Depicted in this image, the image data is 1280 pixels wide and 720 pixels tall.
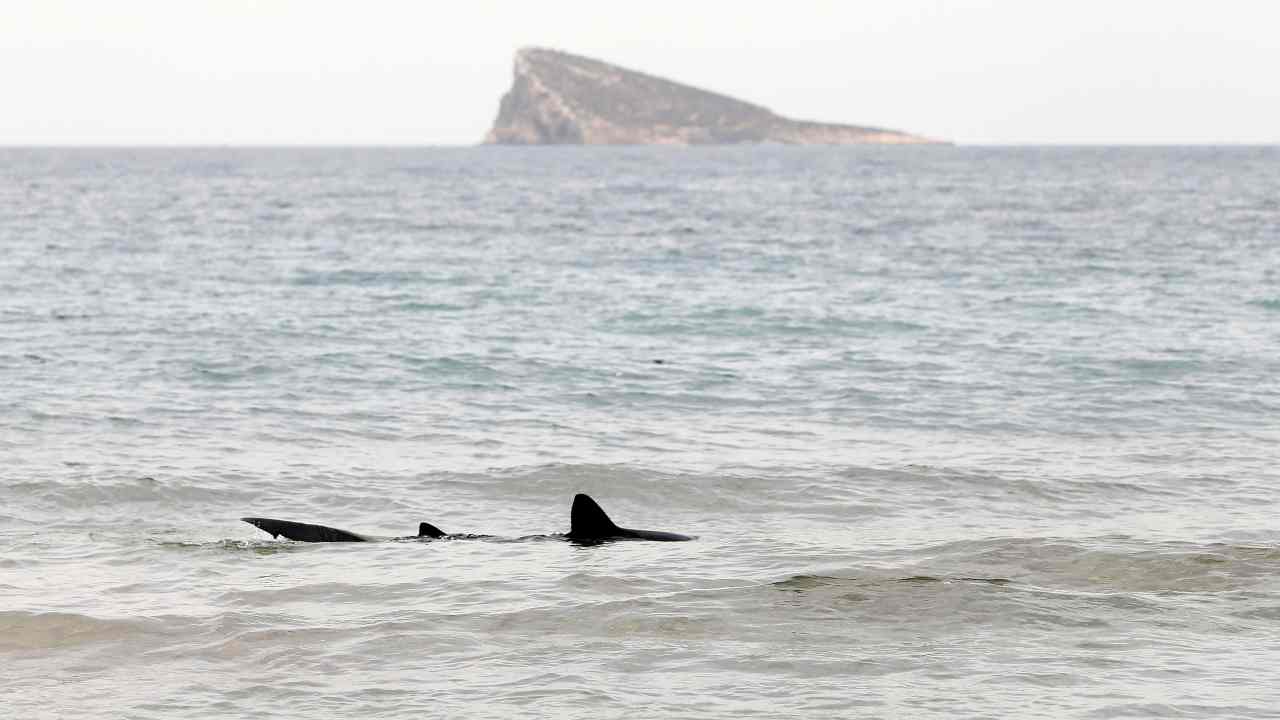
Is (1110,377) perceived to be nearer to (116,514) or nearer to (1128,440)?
(1128,440)

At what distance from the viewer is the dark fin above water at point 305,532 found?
12.5 m

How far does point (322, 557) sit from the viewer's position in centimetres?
1215

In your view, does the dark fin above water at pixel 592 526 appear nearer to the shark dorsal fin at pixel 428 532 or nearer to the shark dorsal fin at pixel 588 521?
the shark dorsal fin at pixel 588 521

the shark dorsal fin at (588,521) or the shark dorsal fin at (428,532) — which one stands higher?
the shark dorsal fin at (588,521)

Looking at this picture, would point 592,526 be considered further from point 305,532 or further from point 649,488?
point 649,488

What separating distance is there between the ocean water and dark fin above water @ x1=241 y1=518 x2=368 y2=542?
26cm

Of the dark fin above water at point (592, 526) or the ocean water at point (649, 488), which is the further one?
the dark fin above water at point (592, 526)

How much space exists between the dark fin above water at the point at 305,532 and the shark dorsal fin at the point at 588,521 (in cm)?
176

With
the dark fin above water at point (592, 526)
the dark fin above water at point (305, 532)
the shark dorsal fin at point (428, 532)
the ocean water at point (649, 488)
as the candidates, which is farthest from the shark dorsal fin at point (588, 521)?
the dark fin above water at point (305, 532)

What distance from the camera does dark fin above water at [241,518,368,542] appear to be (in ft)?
41.0

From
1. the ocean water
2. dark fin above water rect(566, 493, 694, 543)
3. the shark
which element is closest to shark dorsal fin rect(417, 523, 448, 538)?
the shark

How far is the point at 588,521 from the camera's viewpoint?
12484 mm

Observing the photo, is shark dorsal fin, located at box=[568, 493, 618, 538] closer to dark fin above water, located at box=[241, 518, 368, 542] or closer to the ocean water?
the ocean water

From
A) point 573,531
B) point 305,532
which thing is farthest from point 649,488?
point 305,532
